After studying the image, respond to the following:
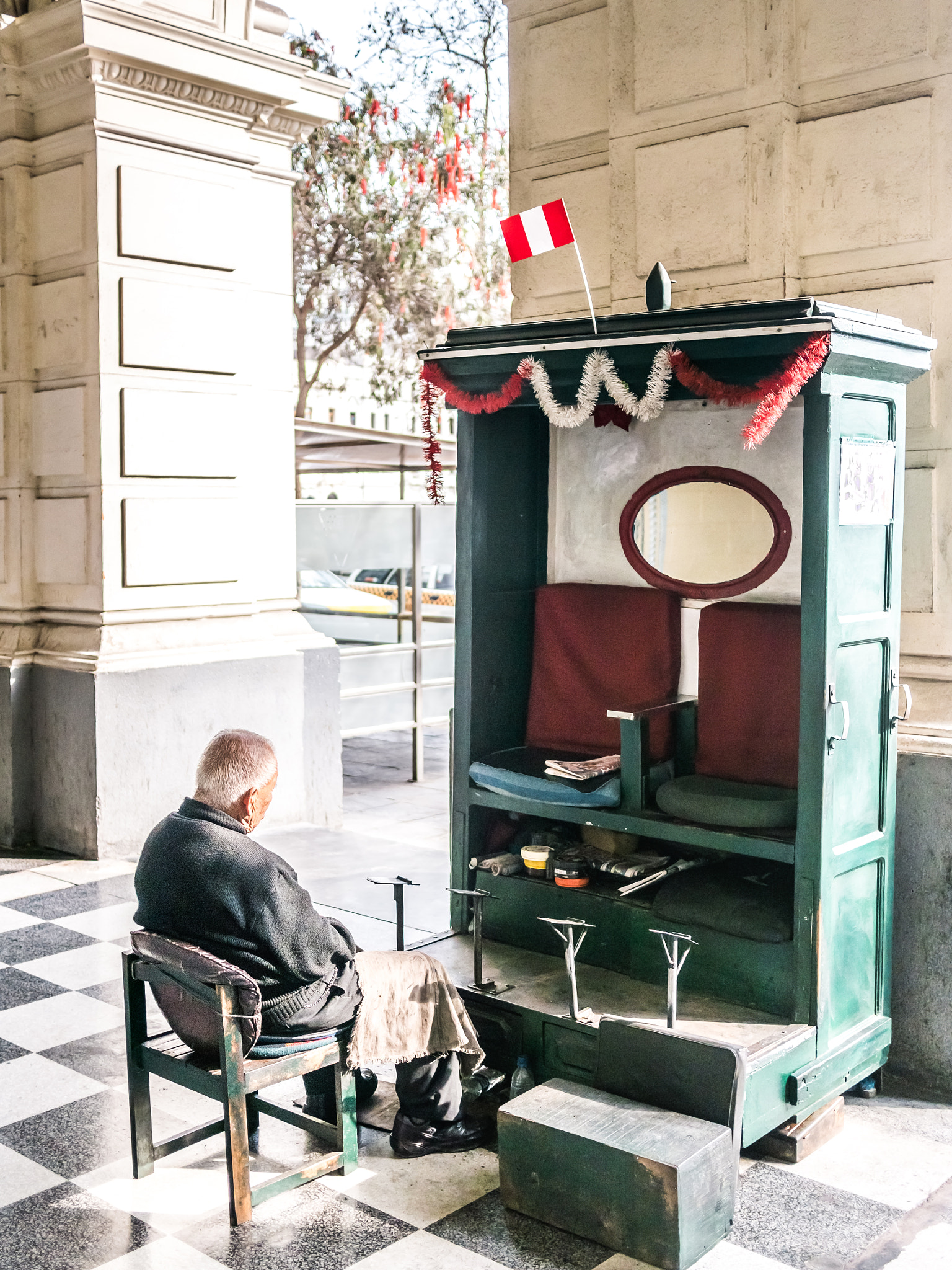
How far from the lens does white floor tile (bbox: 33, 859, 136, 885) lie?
6766 millimetres

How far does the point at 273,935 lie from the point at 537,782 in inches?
58.4

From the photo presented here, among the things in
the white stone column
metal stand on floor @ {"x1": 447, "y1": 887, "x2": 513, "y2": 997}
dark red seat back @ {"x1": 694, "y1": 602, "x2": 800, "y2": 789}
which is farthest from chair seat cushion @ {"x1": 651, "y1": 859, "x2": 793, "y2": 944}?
the white stone column

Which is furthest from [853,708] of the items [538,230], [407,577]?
[407,577]

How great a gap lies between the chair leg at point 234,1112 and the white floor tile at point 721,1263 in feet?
3.13

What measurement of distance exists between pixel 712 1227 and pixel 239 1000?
4.55 ft

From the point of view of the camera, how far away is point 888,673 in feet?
14.4

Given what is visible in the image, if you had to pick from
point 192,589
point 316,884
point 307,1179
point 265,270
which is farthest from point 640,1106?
point 265,270

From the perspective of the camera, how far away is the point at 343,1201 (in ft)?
12.0

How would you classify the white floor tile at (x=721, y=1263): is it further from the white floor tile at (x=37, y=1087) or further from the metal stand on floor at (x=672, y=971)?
the white floor tile at (x=37, y=1087)

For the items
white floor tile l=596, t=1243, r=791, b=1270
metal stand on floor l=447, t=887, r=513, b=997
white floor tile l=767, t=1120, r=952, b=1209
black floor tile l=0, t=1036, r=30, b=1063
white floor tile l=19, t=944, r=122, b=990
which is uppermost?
metal stand on floor l=447, t=887, r=513, b=997

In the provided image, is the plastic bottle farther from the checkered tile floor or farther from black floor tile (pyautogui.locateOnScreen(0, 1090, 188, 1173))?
black floor tile (pyautogui.locateOnScreen(0, 1090, 188, 1173))

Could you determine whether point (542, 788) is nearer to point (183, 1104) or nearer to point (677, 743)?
point (677, 743)

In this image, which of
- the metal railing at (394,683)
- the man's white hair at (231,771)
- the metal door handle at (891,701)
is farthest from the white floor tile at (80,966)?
the metal railing at (394,683)

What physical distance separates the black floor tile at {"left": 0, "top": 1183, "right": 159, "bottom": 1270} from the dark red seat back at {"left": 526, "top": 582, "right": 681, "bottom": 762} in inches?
94.3
